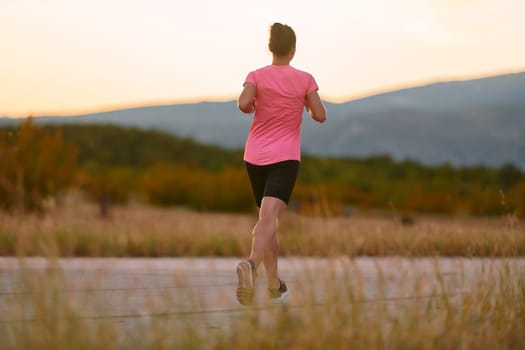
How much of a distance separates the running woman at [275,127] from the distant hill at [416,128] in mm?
50792

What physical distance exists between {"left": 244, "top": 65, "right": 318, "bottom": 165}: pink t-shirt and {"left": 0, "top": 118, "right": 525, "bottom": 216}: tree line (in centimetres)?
53

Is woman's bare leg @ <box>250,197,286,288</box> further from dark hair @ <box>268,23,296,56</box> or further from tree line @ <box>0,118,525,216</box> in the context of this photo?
dark hair @ <box>268,23,296,56</box>

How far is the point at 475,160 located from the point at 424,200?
40834mm

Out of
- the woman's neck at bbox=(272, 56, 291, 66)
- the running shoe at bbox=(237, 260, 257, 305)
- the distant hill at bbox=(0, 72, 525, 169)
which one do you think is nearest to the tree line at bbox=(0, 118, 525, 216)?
the running shoe at bbox=(237, 260, 257, 305)

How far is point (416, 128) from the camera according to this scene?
79750mm

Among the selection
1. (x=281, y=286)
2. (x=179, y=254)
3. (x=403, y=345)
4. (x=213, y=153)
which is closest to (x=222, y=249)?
(x=179, y=254)

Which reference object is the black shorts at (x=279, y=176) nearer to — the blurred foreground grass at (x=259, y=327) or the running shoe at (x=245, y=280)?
the running shoe at (x=245, y=280)

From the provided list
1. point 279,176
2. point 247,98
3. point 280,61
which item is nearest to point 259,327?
point 279,176

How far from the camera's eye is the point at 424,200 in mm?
28594

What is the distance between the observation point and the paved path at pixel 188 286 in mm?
3789

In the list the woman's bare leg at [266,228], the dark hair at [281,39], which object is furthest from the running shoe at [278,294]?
the dark hair at [281,39]

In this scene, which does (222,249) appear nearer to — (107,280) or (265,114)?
(107,280)

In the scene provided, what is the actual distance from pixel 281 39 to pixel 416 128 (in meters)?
75.0

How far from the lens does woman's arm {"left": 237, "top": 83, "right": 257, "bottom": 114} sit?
5.79 m
